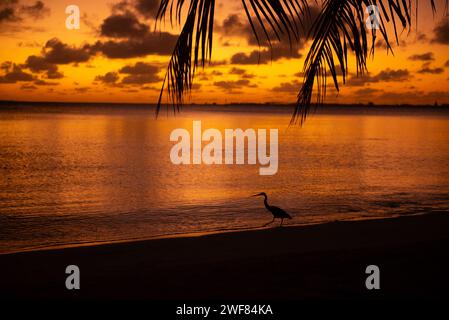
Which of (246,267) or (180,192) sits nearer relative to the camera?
(246,267)

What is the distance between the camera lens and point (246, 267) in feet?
22.8

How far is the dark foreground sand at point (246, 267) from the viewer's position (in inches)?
230

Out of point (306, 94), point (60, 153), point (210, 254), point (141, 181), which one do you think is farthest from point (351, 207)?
point (60, 153)

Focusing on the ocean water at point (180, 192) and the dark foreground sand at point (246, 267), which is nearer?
the dark foreground sand at point (246, 267)

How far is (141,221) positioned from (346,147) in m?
29.7

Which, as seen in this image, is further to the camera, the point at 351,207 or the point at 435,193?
the point at 435,193

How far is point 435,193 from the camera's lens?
1844 centimetres

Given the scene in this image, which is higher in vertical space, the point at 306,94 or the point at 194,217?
the point at 306,94

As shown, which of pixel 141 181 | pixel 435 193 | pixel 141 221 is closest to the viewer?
pixel 141 221

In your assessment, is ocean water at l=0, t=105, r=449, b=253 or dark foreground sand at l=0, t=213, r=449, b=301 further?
ocean water at l=0, t=105, r=449, b=253

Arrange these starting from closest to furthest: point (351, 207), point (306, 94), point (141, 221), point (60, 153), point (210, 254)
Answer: point (306, 94)
point (210, 254)
point (141, 221)
point (351, 207)
point (60, 153)

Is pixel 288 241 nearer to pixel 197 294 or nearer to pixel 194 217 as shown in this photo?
pixel 197 294

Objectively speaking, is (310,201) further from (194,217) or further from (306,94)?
(306,94)

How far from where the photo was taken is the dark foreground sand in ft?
19.1
